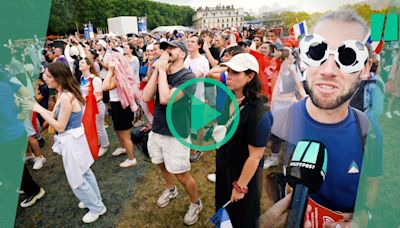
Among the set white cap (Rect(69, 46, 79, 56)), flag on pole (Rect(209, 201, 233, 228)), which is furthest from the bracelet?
white cap (Rect(69, 46, 79, 56))

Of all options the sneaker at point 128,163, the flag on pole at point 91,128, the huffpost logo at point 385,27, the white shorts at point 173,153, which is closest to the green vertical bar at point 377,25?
the huffpost logo at point 385,27

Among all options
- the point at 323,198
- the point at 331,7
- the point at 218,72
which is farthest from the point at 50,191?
the point at 331,7

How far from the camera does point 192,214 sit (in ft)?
8.47

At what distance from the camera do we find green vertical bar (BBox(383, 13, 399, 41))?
2.10 feet

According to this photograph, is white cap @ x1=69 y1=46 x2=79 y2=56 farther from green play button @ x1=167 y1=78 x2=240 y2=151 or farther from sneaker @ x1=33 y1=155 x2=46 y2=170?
green play button @ x1=167 y1=78 x2=240 y2=151

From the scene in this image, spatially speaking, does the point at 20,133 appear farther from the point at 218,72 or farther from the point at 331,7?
the point at 331,7

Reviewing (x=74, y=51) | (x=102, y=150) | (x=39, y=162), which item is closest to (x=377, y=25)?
(x=102, y=150)

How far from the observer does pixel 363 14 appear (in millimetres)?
707

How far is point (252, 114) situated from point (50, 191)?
3.26 meters

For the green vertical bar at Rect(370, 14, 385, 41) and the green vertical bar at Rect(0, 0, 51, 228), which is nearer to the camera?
the green vertical bar at Rect(370, 14, 385, 41)

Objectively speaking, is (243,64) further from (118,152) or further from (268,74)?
(118,152)

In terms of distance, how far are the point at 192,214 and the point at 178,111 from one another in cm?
142

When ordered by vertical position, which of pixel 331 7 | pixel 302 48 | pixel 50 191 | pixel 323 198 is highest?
pixel 331 7

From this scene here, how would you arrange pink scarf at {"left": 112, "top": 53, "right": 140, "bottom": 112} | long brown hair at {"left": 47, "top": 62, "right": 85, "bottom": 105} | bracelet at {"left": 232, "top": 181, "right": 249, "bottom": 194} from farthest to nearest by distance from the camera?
pink scarf at {"left": 112, "top": 53, "right": 140, "bottom": 112} < long brown hair at {"left": 47, "top": 62, "right": 85, "bottom": 105} < bracelet at {"left": 232, "top": 181, "right": 249, "bottom": 194}
